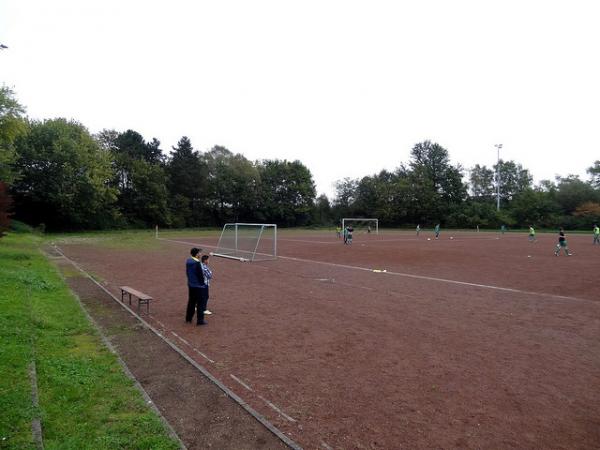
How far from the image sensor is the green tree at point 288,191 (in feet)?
256

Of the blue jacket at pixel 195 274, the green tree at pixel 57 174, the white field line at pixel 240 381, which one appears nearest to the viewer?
the white field line at pixel 240 381

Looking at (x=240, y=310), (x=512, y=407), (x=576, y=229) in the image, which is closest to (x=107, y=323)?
(x=240, y=310)

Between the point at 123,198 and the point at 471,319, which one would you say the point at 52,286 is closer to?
the point at 471,319

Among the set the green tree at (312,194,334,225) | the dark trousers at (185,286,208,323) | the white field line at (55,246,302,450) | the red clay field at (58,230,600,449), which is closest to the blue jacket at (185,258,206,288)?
the dark trousers at (185,286,208,323)

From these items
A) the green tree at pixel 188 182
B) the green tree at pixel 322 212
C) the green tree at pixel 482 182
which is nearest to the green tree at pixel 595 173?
the green tree at pixel 482 182

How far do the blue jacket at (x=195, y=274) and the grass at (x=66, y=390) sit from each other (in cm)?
213

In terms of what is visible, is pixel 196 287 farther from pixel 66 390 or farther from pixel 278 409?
pixel 278 409

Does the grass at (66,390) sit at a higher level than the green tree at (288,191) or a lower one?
lower

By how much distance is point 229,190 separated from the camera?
73188 mm

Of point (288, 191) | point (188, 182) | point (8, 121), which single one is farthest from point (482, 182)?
point (8, 121)

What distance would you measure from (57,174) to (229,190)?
31.3m

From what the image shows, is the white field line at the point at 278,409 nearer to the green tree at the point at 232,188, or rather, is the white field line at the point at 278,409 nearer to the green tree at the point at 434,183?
the green tree at the point at 232,188

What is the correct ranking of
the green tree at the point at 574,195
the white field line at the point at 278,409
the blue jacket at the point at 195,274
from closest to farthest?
the white field line at the point at 278,409 → the blue jacket at the point at 195,274 → the green tree at the point at 574,195

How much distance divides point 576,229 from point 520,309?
228 feet
